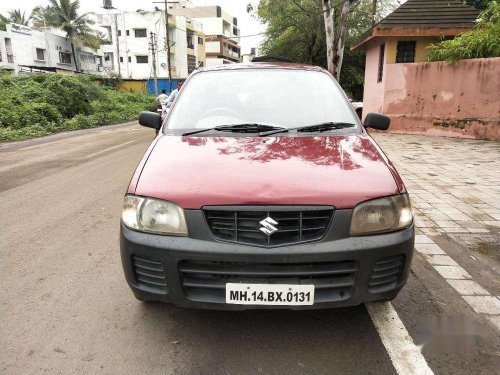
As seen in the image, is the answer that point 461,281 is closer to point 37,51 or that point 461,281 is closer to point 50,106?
point 50,106

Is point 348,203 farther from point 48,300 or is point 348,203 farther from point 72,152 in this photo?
point 72,152

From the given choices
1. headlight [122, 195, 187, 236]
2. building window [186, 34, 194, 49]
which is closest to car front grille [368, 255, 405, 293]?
headlight [122, 195, 187, 236]

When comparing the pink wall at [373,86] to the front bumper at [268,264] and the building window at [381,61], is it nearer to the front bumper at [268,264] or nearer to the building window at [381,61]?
the building window at [381,61]


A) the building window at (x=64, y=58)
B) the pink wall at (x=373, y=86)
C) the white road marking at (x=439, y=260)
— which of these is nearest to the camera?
the white road marking at (x=439, y=260)

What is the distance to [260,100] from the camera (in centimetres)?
333

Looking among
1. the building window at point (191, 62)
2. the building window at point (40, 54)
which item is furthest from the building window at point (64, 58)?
the building window at point (191, 62)

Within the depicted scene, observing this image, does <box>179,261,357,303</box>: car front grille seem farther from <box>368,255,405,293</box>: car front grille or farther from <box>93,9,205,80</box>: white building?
<box>93,9,205,80</box>: white building

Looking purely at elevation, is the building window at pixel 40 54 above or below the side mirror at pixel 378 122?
above

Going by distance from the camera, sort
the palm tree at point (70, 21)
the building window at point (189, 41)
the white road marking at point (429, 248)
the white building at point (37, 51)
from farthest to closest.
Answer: the building window at point (189, 41)
the palm tree at point (70, 21)
the white building at point (37, 51)
the white road marking at point (429, 248)

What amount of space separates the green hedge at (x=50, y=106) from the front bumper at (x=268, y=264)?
1310cm

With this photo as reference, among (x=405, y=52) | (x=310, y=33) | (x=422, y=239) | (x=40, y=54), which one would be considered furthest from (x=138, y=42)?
(x=422, y=239)

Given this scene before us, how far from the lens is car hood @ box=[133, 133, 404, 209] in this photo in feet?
6.81

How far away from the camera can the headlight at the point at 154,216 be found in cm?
213

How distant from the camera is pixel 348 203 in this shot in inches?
82.0
